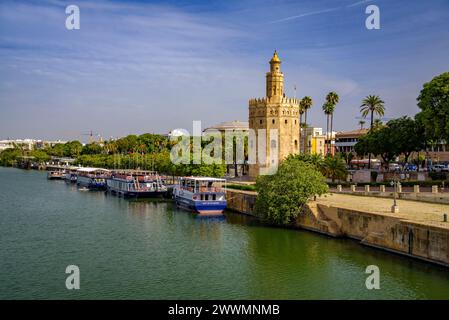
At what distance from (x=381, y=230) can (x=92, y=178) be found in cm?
7702

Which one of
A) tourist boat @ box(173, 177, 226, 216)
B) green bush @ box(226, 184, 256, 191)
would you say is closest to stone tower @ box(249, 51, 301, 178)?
green bush @ box(226, 184, 256, 191)

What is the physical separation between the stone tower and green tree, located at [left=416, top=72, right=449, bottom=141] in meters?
28.2

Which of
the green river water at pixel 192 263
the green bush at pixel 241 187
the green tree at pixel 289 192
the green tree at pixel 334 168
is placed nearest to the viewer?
the green river water at pixel 192 263

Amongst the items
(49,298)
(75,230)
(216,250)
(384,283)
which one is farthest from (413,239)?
(75,230)

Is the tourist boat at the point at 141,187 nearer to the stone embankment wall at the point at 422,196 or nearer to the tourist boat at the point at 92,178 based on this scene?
the tourist boat at the point at 92,178

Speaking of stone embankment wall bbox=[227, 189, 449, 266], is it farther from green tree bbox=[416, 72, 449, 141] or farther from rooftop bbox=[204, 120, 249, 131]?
rooftop bbox=[204, 120, 249, 131]

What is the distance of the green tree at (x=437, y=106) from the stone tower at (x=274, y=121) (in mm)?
28249

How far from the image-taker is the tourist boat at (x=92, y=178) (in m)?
103

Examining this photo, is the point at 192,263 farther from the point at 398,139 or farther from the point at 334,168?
the point at 398,139

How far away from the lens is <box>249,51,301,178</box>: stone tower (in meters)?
83.8

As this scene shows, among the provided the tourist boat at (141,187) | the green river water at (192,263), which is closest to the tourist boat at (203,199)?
the green river water at (192,263)

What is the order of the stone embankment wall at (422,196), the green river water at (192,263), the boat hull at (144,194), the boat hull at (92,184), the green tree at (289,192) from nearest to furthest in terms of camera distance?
the green river water at (192,263)
the stone embankment wall at (422,196)
the green tree at (289,192)
the boat hull at (144,194)
the boat hull at (92,184)

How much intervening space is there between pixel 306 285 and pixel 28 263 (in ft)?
68.0
